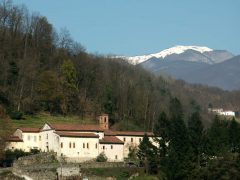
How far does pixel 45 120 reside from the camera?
3686 inches

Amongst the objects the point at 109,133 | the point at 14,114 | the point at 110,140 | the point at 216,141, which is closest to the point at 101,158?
the point at 110,140

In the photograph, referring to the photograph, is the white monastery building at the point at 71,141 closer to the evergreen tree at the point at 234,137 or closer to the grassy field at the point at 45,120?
the grassy field at the point at 45,120

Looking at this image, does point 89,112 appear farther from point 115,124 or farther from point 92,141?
point 92,141

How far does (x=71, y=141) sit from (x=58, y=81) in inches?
805

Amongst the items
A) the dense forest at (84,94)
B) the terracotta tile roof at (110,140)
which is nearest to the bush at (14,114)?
the dense forest at (84,94)

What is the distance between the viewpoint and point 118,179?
70188 mm

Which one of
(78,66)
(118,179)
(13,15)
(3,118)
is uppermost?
(13,15)

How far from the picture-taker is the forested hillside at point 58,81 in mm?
98000

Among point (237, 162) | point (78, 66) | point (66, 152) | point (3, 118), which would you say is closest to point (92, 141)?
point (66, 152)

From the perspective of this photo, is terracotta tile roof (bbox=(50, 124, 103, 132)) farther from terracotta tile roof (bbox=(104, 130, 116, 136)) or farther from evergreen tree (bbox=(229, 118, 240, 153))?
evergreen tree (bbox=(229, 118, 240, 153))

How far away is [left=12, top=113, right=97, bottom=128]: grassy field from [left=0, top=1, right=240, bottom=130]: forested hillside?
1283mm

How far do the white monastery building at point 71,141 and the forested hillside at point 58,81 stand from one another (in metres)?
9.77

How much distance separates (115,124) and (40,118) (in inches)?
402

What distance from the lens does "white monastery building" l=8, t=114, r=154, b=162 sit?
262 ft
